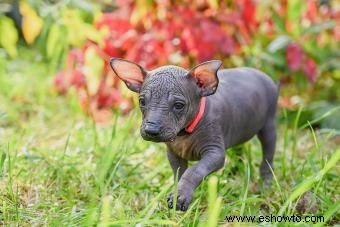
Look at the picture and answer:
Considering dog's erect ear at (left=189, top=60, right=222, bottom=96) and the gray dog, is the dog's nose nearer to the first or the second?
the gray dog

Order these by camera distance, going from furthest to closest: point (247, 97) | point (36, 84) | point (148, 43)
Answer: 1. point (36, 84)
2. point (148, 43)
3. point (247, 97)

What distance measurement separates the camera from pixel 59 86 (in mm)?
5285

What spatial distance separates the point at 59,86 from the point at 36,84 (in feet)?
2.23

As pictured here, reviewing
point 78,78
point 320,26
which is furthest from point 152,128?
point 320,26

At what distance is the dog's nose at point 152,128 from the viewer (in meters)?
2.44

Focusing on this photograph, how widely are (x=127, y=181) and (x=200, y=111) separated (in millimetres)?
763

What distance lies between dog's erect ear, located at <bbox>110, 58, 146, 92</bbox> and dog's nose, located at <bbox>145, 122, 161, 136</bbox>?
0.33 m

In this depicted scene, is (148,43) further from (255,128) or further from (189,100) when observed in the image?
(189,100)

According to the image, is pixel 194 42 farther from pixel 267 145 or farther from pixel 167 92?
pixel 167 92

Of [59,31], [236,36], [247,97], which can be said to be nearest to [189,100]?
[247,97]

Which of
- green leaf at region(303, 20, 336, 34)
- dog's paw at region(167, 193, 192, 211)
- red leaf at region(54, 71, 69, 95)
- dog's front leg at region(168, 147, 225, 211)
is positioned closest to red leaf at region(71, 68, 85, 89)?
red leaf at region(54, 71, 69, 95)

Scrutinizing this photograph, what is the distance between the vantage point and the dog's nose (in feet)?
8.02

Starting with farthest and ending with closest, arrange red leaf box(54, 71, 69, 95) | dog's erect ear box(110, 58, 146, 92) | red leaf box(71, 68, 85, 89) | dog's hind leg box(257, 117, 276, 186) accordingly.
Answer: red leaf box(54, 71, 69, 95)
red leaf box(71, 68, 85, 89)
dog's hind leg box(257, 117, 276, 186)
dog's erect ear box(110, 58, 146, 92)

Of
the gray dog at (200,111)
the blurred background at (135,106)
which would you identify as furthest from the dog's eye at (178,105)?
the blurred background at (135,106)
